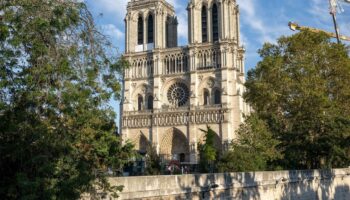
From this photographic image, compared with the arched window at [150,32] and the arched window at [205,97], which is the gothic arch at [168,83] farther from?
the arched window at [150,32]

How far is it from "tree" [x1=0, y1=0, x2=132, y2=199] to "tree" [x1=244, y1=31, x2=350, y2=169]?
795 inches

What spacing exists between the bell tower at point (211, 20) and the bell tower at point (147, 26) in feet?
13.1

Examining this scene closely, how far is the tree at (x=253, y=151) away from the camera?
2783 cm

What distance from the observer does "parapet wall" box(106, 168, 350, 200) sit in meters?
12.7

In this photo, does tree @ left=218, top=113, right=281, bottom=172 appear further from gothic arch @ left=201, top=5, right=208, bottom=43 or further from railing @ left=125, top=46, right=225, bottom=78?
gothic arch @ left=201, top=5, right=208, bottom=43

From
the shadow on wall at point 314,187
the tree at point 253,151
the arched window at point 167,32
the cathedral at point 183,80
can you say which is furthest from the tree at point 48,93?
the arched window at point 167,32

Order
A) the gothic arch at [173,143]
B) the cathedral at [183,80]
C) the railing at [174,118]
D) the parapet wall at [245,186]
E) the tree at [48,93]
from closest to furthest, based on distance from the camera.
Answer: the tree at [48,93]
the parapet wall at [245,186]
the railing at [174,118]
the cathedral at [183,80]
the gothic arch at [173,143]

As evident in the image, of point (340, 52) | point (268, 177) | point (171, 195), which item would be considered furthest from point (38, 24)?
point (340, 52)

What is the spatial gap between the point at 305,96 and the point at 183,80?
31.0 m

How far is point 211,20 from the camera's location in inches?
2270

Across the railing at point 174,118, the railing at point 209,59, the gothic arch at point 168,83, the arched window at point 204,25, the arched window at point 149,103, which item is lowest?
the railing at point 174,118

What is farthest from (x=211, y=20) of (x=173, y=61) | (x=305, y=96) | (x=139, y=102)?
(x=305, y=96)

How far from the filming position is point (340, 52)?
29.5 meters

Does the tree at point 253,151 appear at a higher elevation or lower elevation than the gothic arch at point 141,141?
lower
